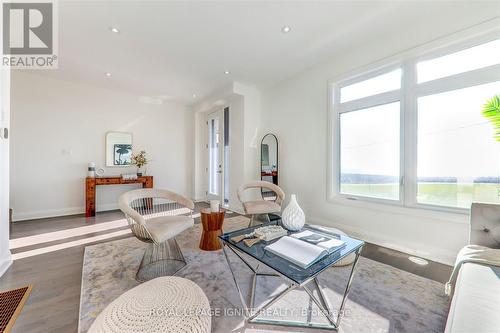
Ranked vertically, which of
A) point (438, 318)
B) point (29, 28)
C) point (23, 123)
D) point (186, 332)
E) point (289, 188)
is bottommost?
point (438, 318)

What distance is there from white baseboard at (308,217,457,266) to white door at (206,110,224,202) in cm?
299

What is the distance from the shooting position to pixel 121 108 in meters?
4.83

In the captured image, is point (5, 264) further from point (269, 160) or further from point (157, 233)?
point (269, 160)

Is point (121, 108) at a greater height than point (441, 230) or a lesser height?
greater

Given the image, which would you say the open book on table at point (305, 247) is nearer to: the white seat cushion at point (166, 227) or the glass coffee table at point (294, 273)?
the glass coffee table at point (294, 273)

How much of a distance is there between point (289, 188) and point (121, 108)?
167 inches

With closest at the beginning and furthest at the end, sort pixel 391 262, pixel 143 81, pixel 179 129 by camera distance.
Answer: pixel 391 262 < pixel 143 81 < pixel 179 129

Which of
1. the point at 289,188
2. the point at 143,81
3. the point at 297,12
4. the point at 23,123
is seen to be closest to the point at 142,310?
the point at 297,12

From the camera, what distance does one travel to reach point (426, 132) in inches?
96.9

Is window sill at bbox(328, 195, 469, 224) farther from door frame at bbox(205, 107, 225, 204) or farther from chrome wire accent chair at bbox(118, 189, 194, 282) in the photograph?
door frame at bbox(205, 107, 225, 204)

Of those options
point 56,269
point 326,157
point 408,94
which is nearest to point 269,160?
point 326,157

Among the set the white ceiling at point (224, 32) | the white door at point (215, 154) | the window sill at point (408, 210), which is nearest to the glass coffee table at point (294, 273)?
the window sill at point (408, 210)

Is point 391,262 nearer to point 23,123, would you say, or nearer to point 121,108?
point 121,108

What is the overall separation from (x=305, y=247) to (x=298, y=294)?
57 centimetres
